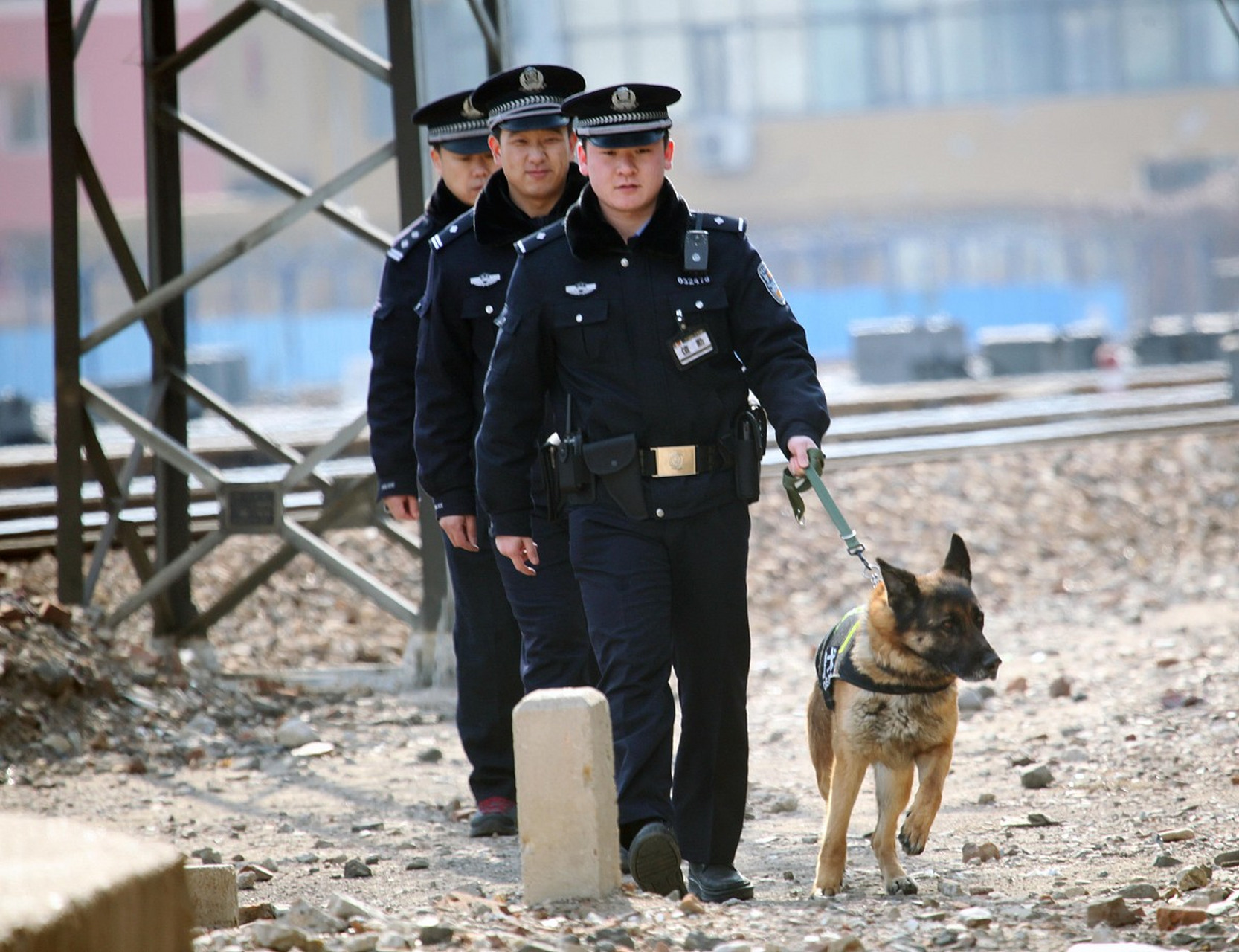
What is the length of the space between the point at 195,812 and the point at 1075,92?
4308 centimetres

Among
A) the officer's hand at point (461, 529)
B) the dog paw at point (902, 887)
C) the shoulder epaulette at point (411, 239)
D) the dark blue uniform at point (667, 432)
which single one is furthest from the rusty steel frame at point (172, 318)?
the dog paw at point (902, 887)

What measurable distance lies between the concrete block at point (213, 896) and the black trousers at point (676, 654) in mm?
1044

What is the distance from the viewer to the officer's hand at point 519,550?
15.6ft

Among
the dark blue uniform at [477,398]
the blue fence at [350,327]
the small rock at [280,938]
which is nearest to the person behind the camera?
the small rock at [280,938]

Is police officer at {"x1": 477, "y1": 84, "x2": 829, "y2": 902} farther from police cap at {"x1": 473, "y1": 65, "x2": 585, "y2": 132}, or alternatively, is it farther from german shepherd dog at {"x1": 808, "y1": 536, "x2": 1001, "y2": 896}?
police cap at {"x1": 473, "y1": 65, "x2": 585, "y2": 132}

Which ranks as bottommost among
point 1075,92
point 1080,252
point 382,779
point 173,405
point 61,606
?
point 382,779

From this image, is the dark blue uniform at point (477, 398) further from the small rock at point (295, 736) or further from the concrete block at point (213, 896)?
the small rock at point (295, 736)

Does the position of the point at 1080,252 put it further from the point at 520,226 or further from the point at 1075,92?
the point at 520,226

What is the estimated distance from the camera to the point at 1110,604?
10.8 meters

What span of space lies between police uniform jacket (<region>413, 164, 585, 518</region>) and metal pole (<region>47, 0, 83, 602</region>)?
3719mm

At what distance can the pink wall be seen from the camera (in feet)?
136

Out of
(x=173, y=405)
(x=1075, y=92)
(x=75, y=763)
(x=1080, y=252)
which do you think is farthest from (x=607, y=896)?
(x=1075, y=92)

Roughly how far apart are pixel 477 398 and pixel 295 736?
2.76 metres

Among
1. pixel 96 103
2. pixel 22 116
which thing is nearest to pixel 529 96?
pixel 96 103
